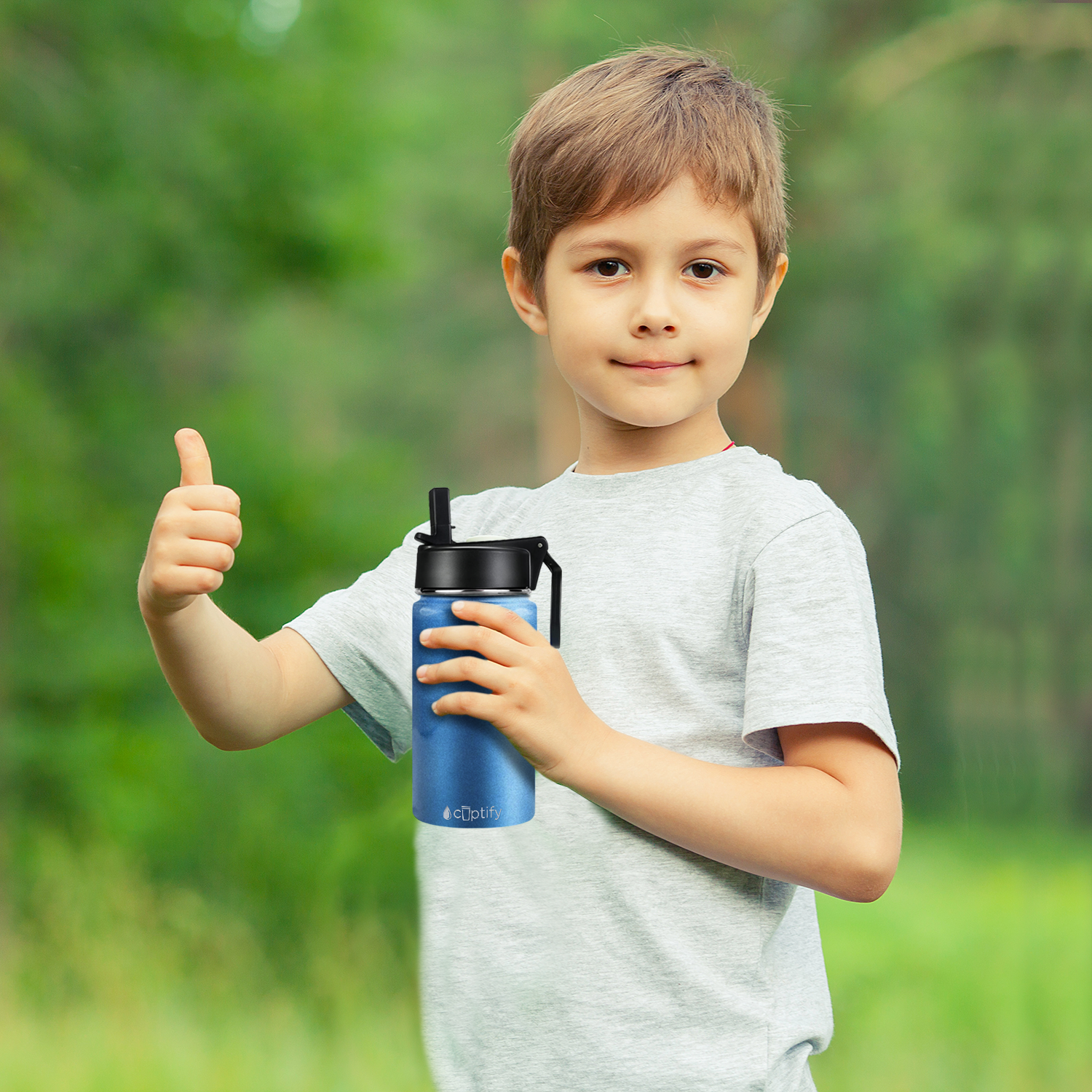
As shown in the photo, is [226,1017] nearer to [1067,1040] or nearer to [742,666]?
[1067,1040]

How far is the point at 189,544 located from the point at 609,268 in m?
0.50

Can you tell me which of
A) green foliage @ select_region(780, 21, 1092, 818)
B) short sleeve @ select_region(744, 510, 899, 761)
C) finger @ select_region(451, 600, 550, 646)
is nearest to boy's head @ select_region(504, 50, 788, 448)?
short sleeve @ select_region(744, 510, 899, 761)

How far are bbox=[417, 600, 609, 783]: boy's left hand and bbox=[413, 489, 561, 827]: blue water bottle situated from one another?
0.02 meters

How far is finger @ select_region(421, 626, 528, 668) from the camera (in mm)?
922

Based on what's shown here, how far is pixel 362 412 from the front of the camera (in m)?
7.68

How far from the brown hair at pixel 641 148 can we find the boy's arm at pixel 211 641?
1.47ft

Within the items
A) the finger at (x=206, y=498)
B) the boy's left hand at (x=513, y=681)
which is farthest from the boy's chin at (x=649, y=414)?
the finger at (x=206, y=498)

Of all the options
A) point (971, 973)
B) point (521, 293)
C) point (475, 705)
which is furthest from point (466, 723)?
point (971, 973)

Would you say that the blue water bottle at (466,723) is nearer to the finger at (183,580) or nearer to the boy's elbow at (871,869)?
the finger at (183,580)

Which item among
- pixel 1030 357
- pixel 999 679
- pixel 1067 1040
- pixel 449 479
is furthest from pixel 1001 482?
pixel 449 479

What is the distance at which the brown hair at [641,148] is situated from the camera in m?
1.08

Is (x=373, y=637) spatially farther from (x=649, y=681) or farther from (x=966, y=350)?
(x=966, y=350)

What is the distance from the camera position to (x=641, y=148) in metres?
1.08

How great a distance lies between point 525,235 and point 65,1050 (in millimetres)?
3113
